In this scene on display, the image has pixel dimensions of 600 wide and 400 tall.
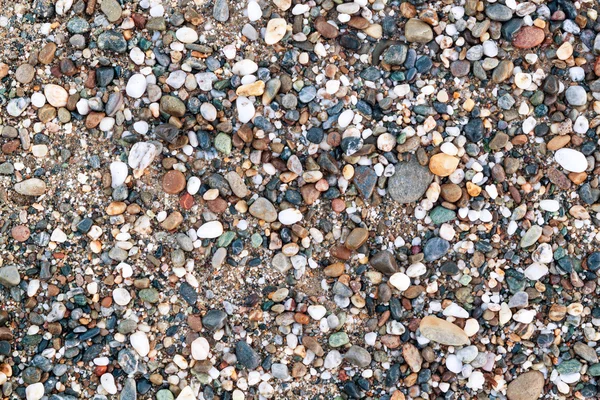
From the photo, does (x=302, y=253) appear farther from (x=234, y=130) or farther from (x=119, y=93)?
(x=119, y=93)

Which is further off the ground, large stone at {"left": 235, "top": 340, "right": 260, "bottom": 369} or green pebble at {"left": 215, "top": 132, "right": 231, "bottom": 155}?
green pebble at {"left": 215, "top": 132, "right": 231, "bottom": 155}

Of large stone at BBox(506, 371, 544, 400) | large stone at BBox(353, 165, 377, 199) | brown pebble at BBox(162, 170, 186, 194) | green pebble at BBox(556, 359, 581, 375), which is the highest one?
large stone at BBox(353, 165, 377, 199)

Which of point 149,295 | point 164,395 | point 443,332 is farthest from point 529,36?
point 164,395

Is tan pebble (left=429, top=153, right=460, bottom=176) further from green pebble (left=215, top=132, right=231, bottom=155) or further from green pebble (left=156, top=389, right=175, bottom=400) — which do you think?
green pebble (left=156, top=389, right=175, bottom=400)

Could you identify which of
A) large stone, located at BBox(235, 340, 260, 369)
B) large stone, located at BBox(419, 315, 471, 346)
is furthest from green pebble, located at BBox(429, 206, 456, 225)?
large stone, located at BBox(235, 340, 260, 369)

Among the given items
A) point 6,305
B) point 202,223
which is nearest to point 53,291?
point 6,305
